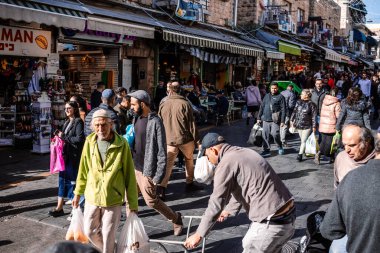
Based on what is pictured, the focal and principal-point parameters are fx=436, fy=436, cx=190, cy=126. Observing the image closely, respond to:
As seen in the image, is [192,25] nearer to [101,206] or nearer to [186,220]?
[186,220]

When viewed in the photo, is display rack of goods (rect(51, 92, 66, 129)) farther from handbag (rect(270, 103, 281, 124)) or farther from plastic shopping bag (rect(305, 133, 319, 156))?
plastic shopping bag (rect(305, 133, 319, 156))

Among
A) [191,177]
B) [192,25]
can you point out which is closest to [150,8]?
[192,25]

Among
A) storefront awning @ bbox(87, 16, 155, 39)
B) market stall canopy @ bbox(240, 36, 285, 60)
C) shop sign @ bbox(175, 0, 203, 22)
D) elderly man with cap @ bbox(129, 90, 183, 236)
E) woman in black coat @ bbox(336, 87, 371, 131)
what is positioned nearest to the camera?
elderly man with cap @ bbox(129, 90, 183, 236)

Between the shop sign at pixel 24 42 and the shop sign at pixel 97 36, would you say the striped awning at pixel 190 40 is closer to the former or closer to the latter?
the shop sign at pixel 97 36

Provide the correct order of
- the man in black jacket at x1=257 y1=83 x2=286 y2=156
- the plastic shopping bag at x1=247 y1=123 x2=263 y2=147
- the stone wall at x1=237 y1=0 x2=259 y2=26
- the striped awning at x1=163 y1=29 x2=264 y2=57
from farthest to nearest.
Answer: the stone wall at x1=237 y1=0 x2=259 y2=26 → the striped awning at x1=163 y1=29 x2=264 y2=57 → the plastic shopping bag at x1=247 y1=123 x2=263 y2=147 → the man in black jacket at x1=257 y1=83 x2=286 y2=156

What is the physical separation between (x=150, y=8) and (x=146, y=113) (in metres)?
11.2

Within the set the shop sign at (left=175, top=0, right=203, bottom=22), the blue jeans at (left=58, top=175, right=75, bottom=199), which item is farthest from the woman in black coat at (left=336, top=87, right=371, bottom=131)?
the shop sign at (left=175, top=0, right=203, bottom=22)

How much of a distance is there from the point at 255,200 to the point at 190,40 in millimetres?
10913

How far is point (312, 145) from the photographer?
32.4 feet

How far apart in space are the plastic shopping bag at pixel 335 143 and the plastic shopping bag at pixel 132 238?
19.4ft

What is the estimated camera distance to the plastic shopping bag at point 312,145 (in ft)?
32.2

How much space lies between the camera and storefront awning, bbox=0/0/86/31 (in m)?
8.45

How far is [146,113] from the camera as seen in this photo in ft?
18.0

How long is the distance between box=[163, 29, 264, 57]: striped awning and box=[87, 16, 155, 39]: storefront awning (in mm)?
805
